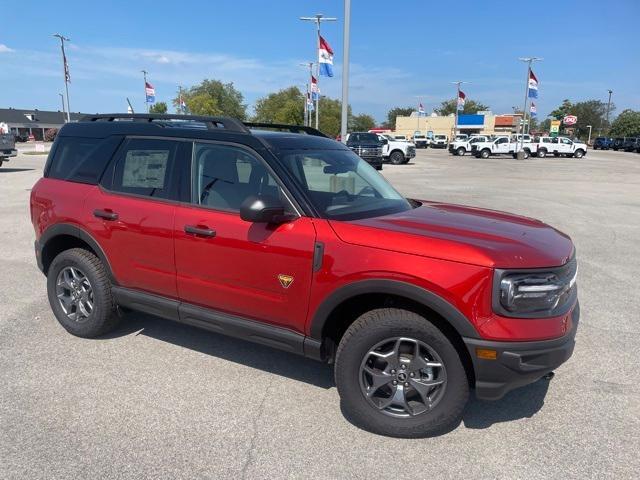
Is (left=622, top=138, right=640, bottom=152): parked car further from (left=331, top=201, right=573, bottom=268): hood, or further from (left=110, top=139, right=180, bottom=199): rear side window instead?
(left=110, top=139, right=180, bottom=199): rear side window

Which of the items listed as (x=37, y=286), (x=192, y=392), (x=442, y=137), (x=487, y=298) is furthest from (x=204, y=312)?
(x=442, y=137)

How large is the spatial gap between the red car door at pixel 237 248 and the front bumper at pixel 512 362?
1.10 m

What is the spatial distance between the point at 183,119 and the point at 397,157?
28.9 m

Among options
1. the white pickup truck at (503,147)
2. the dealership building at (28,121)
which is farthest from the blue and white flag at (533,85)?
the dealership building at (28,121)

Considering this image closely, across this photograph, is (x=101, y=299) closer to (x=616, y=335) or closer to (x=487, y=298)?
(x=487, y=298)

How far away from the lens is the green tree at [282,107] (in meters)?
76.4

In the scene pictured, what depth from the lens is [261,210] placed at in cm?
309

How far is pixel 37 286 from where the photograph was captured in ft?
19.1

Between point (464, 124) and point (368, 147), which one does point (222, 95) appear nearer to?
point (464, 124)

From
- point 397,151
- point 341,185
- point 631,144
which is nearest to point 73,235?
point 341,185

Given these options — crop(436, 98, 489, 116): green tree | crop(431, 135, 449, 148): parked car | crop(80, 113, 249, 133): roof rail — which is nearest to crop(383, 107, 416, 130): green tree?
crop(436, 98, 489, 116): green tree

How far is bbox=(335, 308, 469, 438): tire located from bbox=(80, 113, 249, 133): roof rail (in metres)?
1.67

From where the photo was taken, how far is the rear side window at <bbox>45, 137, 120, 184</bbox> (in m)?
4.24

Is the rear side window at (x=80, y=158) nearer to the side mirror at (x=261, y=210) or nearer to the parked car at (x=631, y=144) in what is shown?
the side mirror at (x=261, y=210)
